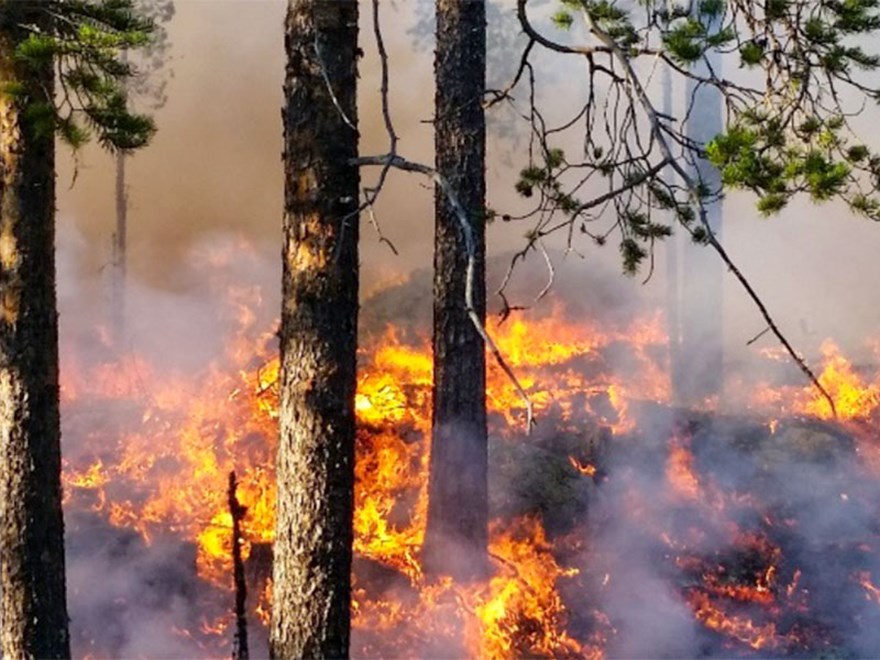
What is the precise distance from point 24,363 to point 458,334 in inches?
139

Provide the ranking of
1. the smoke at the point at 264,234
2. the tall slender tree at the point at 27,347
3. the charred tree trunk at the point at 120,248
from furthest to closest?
1. the charred tree trunk at the point at 120,248
2. the smoke at the point at 264,234
3. the tall slender tree at the point at 27,347

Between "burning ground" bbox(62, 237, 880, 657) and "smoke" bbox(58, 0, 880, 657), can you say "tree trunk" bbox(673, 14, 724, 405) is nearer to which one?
"smoke" bbox(58, 0, 880, 657)

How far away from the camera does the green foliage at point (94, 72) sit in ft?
16.4

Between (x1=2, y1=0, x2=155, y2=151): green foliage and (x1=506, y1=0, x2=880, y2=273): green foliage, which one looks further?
(x1=2, y1=0, x2=155, y2=151): green foliage

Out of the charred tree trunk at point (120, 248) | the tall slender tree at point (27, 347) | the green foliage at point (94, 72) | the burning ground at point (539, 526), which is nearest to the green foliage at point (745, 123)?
the green foliage at point (94, 72)

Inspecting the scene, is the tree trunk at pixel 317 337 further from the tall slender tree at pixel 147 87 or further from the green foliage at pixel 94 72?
the tall slender tree at pixel 147 87

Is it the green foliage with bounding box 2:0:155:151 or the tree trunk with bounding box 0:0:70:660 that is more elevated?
the green foliage with bounding box 2:0:155:151

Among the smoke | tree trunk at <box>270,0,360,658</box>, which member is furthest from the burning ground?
tree trunk at <box>270,0,360,658</box>

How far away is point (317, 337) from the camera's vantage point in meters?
4.25

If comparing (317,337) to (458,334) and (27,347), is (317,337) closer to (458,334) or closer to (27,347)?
(27,347)

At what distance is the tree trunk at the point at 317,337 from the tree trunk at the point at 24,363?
252 cm

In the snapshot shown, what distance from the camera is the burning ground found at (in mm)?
8141

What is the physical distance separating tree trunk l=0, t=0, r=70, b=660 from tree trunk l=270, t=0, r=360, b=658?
2518mm

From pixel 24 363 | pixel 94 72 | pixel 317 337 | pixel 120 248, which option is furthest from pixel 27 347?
pixel 120 248
